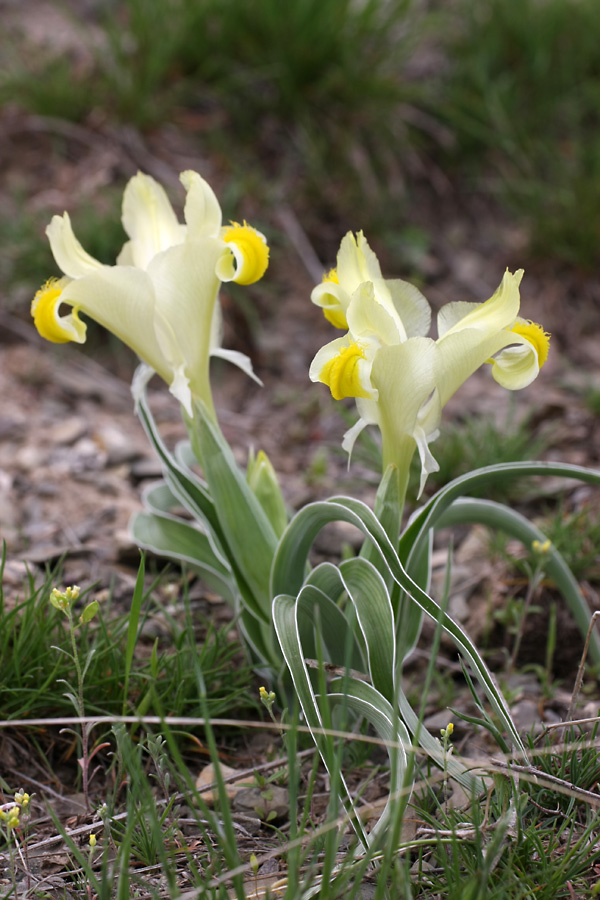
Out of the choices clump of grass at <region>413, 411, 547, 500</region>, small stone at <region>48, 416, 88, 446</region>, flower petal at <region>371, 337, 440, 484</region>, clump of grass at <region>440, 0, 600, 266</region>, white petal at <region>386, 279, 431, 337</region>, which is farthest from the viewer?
clump of grass at <region>440, 0, 600, 266</region>

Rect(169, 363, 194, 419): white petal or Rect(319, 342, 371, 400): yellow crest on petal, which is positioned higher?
Rect(169, 363, 194, 419): white petal

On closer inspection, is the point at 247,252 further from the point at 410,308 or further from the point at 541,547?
the point at 541,547

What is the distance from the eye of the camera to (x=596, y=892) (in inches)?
40.5

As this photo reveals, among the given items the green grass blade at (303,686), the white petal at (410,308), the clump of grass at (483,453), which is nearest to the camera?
the green grass blade at (303,686)

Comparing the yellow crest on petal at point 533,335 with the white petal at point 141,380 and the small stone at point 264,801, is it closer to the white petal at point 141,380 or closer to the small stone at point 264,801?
the white petal at point 141,380

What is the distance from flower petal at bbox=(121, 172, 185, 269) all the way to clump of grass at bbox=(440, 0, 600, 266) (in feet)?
7.53

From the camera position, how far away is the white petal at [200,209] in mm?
1298

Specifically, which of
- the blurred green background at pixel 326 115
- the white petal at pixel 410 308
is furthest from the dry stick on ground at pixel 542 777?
the blurred green background at pixel 326 115

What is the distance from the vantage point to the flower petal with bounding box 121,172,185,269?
4.69ft

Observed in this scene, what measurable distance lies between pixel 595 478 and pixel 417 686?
24.6 inches

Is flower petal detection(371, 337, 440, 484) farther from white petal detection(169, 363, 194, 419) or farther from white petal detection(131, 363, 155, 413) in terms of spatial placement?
white petal detection(131, 363, 155, 413)

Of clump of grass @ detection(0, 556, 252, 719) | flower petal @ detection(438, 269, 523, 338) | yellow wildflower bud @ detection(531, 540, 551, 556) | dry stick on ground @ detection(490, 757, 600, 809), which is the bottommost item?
dry stick on ground @ detection(490, 757, 600, 809)

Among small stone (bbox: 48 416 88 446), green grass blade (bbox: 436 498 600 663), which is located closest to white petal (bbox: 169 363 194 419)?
green grass blade (bbox: 436 498 600 663)

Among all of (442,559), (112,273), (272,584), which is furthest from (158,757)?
(442,559)
